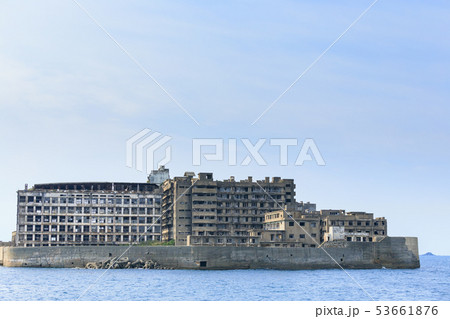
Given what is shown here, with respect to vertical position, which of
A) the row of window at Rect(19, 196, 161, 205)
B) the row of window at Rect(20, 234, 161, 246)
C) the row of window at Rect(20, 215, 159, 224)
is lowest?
the row of window at Rect(20, 234, 161, 246)

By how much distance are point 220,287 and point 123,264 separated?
42613 millimetres

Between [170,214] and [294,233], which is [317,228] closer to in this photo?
[294,233]

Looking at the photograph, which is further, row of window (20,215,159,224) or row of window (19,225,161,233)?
row of window (20,215,159,224)

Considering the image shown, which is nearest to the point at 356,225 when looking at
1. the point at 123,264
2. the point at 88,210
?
the point at 123,264

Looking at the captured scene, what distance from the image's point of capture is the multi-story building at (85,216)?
144250 mm

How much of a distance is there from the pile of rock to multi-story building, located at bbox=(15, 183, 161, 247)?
29776 millimetres

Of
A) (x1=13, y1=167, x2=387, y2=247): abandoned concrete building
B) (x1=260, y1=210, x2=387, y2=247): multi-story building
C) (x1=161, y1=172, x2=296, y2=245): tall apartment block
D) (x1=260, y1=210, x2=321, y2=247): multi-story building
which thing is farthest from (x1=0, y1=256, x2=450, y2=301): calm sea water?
(x1=161, y1=172, x2=296, y2=245): tall apartment block

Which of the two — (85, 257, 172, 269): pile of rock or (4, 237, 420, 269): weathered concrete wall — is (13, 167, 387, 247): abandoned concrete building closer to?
(4, 237, 420, 269): weathered concrete wall

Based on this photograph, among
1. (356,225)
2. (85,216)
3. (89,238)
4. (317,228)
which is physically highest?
(85,216)

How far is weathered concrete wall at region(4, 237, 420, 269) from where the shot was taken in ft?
385

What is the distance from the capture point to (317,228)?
128875 millimetres
